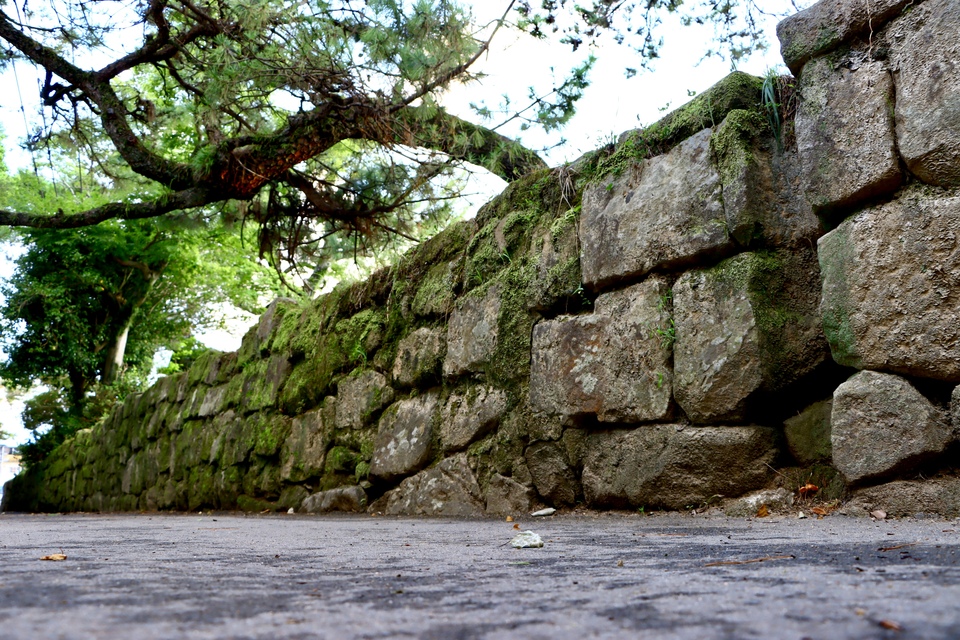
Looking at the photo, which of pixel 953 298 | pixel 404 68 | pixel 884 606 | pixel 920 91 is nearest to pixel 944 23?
pixel 920 91

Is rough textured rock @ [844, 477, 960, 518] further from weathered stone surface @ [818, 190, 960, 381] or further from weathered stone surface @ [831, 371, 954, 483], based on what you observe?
weathered stone surface @ [818, 190, 960, 381]

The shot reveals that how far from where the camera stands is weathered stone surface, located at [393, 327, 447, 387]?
473 cm

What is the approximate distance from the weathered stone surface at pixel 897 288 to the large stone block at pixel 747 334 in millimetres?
227

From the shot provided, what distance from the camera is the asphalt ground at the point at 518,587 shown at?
40.0 inches

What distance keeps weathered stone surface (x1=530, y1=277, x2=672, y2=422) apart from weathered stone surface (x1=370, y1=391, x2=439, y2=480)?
0.92 meters

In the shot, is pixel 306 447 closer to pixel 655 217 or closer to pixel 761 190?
pixel 655 217

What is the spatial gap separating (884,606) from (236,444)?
20.5ft

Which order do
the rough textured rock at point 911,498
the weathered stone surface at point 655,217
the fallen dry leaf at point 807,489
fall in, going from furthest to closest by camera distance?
the weathered stone surface at point 655,217 < the fallen dry leaf at point 807,489 < the rough textured rock at point 911,498

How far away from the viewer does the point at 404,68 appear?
4777 millimetres

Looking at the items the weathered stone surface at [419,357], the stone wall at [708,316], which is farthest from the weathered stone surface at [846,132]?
the weathered stone surface at [419,357]

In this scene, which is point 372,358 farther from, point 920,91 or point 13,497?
point 13,497

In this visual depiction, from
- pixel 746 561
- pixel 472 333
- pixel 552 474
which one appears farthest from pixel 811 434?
pixel 472 333

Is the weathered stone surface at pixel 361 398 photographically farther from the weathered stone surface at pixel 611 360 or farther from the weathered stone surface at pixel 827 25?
the weathered stone surface at pixel 827 25

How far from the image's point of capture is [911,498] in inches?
98.7
